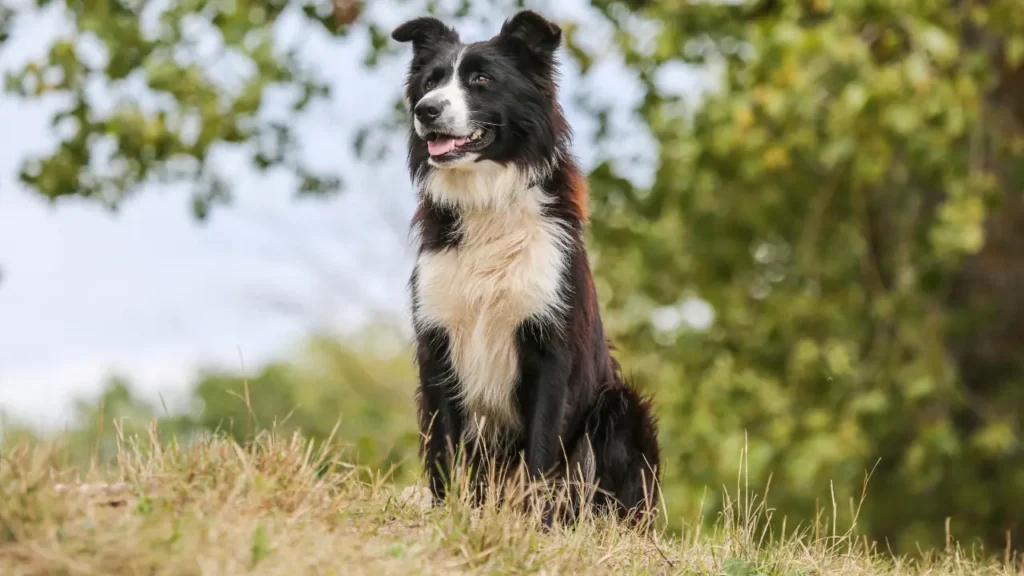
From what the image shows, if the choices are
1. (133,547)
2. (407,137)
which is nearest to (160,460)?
(133,547)

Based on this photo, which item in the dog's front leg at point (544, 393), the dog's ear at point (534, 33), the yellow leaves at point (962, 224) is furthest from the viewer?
the yellow leaves at point (962, 224)

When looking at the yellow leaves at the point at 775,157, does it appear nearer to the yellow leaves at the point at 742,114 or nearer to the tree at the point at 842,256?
the tree at the point at 842,256

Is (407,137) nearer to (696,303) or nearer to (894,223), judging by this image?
(696,303)

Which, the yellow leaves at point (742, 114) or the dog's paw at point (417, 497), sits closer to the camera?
the dog's paw at point (417, 497)

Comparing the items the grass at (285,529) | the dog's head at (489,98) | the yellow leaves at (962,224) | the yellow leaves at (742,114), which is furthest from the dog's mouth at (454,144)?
the yellow leaves at (962,224)

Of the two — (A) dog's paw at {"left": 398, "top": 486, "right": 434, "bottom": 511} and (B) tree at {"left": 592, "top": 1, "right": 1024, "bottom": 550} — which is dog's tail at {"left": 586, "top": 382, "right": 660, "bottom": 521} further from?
(B) tree at {"left": 592, "top": 1, "right": 1024, "bottom": 550}

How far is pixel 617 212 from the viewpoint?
10.5 metres

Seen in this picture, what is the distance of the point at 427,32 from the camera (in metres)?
5.53

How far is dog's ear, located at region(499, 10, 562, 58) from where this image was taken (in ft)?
17.3

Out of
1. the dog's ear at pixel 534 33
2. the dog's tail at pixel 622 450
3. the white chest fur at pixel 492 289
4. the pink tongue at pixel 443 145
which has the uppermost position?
the dog's ear at pixel 534 33

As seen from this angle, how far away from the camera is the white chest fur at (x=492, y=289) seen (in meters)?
5.07

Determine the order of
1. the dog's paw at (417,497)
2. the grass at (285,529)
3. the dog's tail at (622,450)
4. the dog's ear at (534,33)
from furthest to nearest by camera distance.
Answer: the dog's tail at (622,450) → the dog's ear at (534,33) → the dog's paw at (417,497) → the grass at (285,529)

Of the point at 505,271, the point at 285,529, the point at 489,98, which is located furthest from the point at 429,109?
the point at 285,529

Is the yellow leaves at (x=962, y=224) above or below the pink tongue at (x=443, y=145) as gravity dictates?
below
